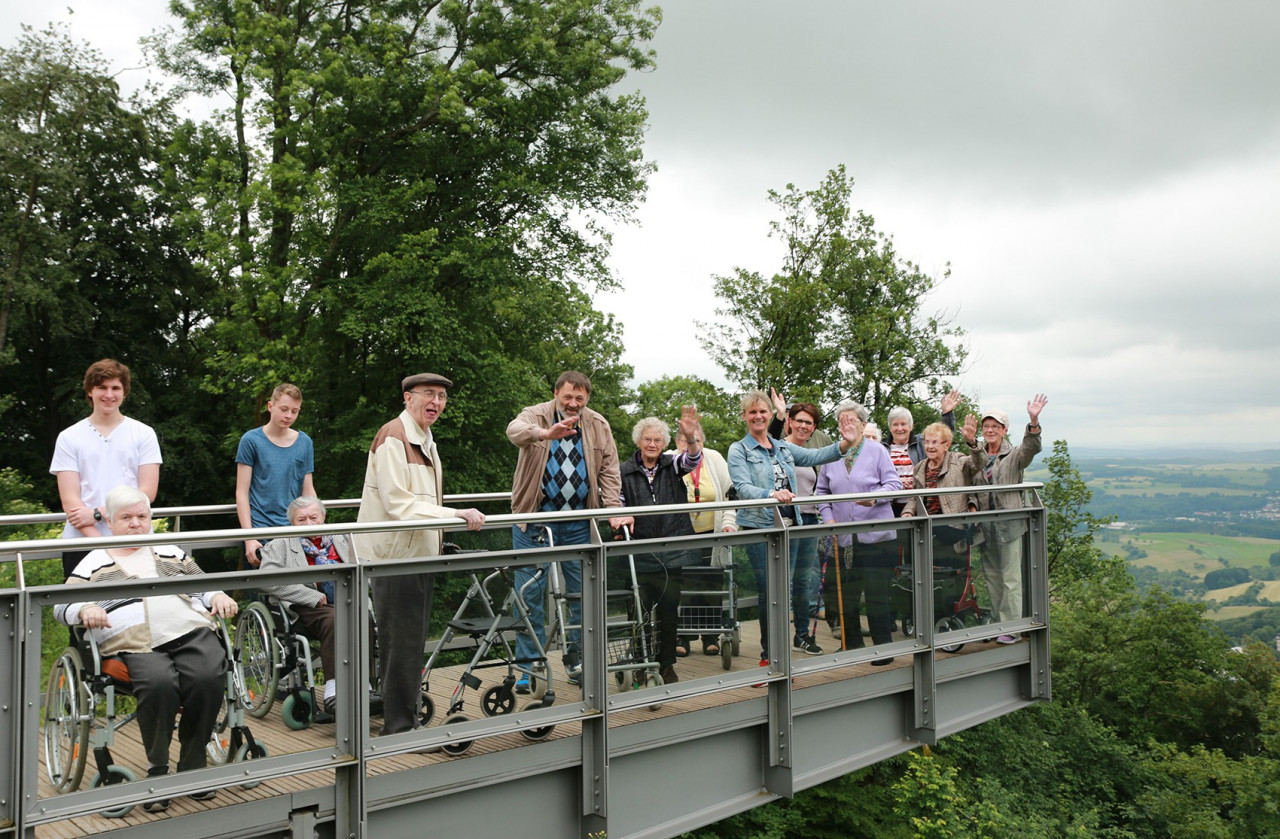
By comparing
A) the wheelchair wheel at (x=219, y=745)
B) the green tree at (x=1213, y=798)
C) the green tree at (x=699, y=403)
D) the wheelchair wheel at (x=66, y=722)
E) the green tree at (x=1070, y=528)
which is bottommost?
the green tree at (x=1213, y=798)

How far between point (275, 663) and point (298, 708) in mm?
241

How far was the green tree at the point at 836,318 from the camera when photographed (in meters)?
31.2

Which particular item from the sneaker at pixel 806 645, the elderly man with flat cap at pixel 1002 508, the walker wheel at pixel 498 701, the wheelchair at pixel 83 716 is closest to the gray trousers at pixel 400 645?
the walker wheel at pixel 498 701

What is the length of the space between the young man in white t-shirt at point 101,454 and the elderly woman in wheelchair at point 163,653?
Answer: 117 centimetres

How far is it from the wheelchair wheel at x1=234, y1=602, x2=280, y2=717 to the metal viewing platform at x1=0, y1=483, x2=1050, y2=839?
0.11 m

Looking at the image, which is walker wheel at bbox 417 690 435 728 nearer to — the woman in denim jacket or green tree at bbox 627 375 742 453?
the woman in denim jacket

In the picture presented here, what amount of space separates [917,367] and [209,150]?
70.5 feet

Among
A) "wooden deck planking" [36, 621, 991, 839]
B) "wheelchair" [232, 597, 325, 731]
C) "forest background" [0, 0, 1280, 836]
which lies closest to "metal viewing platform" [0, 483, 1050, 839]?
"wooden deck planking" [36, 621, 991, 839]

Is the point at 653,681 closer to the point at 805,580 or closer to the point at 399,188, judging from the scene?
the point at 805,580

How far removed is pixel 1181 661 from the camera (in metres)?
36.7

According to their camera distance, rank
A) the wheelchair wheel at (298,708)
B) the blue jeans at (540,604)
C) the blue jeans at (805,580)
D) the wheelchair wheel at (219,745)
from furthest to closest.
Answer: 1. the blue jeans at (805,580)
2. the blue jeans at (540,604)
3. the wheelchair wheel at (298,708)
4. the wheelchair wheel at (219,745)

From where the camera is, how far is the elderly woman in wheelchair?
4059mm

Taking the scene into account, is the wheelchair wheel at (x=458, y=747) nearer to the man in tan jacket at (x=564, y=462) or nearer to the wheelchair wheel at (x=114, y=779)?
the man in tan jacket at (x=564, y=462)

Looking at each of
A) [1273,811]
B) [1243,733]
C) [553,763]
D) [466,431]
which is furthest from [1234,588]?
[553,763]
